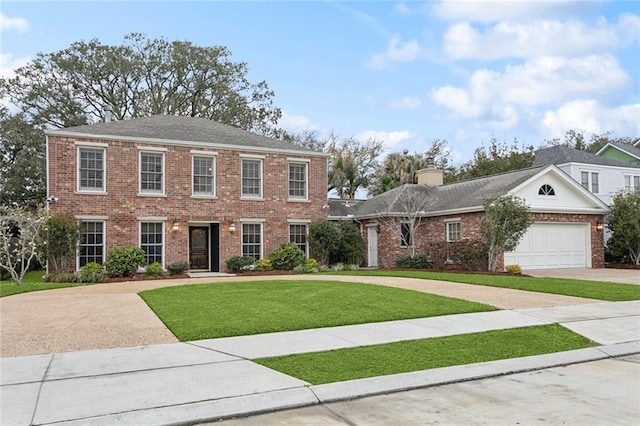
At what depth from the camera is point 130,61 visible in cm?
3378

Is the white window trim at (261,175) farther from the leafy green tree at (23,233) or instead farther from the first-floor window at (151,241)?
the leafy green tree at (23,233)

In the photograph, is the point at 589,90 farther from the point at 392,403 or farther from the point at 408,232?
the point at 392,403

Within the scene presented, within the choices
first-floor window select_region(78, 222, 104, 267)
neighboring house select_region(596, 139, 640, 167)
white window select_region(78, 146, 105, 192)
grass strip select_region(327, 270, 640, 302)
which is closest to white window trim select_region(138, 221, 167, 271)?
first-floor window select_region(78, 222, 104, 267)

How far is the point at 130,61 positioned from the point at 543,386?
112 feet

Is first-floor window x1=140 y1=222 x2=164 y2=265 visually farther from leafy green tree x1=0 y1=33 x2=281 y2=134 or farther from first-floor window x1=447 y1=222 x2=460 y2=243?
leafy green tree x1=0 y1=33 x2=281 y2=134

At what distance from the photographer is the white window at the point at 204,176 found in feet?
68.9

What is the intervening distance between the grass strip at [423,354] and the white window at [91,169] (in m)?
15.2

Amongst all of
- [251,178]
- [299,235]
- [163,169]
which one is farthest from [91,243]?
[299,235]

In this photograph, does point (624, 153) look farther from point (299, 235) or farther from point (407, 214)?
point (299, 235)

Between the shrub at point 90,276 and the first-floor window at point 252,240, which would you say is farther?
the first-floor window at point 252,240

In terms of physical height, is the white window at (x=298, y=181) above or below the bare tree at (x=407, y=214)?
above

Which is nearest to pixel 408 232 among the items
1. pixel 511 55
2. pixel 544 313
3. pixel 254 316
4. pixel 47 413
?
pixel 511 55

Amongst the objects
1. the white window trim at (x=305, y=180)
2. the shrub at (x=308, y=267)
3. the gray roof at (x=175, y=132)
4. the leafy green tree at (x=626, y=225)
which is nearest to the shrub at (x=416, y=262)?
the shrub at (x=308, y=267)

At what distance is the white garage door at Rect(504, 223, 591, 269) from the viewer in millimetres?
21203
